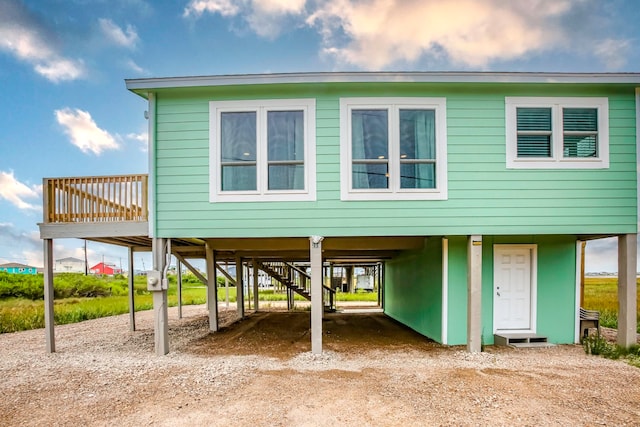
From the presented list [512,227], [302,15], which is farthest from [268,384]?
[302,15]

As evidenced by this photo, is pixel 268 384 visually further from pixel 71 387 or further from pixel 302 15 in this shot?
pixel 302 15

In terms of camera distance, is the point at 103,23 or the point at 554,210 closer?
the point at 554,210

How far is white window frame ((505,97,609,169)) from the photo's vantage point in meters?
6.87

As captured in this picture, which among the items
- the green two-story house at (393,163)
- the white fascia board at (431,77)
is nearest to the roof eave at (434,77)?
the white fascia board at (431,77)

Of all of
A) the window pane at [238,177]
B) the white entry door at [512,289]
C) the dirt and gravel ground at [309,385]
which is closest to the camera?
the dirt and gravel ground at [309,385]

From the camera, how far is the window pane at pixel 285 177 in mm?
6938

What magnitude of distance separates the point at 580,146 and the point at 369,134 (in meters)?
4.02

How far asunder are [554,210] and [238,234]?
5917mm

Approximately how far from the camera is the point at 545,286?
777cm

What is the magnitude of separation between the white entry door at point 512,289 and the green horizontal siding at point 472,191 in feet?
3.44

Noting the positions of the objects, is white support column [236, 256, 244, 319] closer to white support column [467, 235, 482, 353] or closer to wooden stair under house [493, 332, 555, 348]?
white support column [467, 235, 482, 353]

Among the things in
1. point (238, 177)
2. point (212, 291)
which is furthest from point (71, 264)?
point (238, 177)

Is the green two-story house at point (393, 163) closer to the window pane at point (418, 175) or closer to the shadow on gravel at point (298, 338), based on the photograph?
the window pane at point (418, 175)

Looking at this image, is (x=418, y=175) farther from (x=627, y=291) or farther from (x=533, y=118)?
(x=627, y=291)
